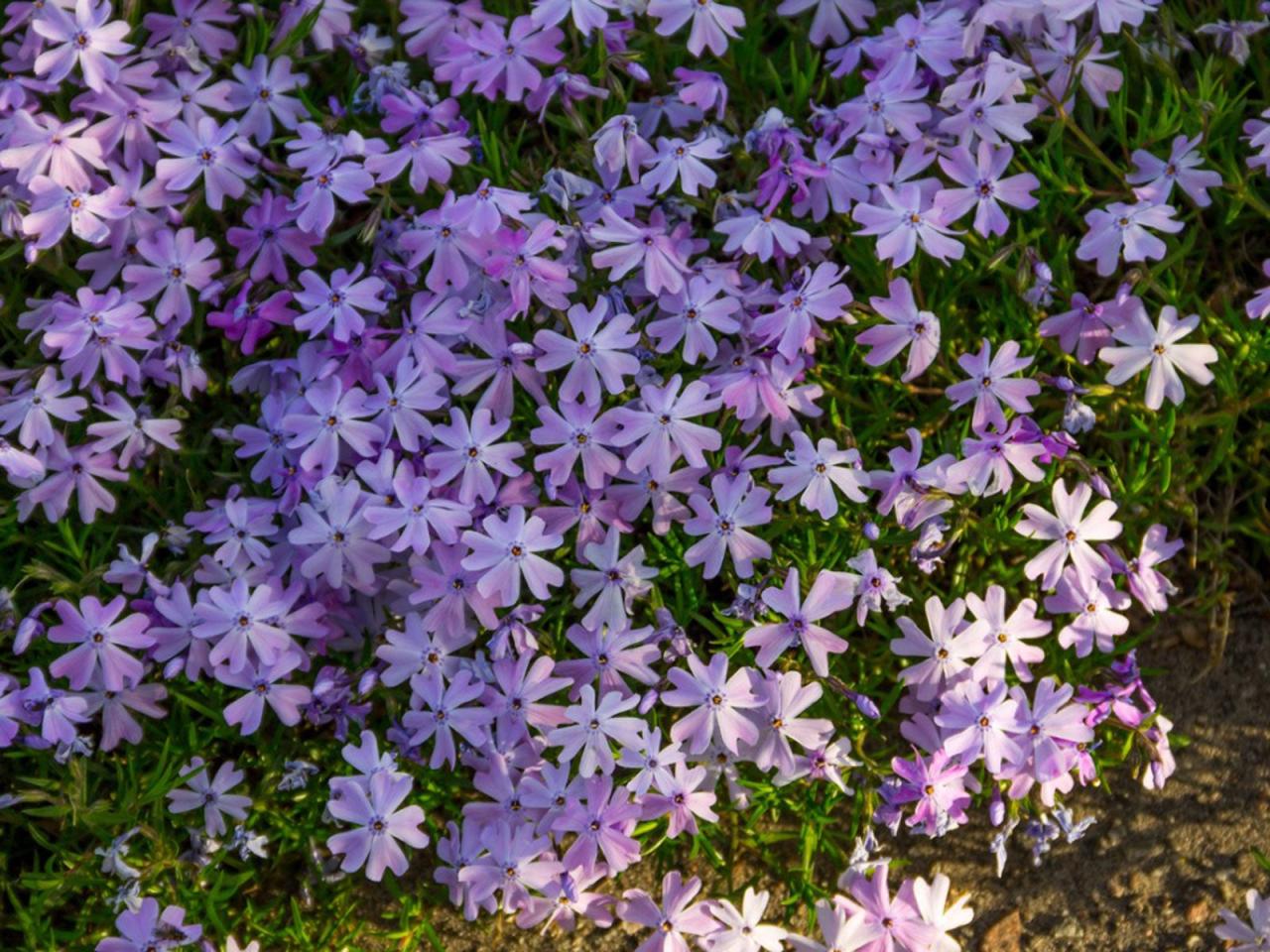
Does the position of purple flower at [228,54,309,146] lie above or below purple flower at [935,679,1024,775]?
above

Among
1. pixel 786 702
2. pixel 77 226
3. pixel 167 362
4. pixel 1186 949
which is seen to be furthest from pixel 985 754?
pixel 77 226

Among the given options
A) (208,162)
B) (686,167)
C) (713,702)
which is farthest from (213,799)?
(686,167)

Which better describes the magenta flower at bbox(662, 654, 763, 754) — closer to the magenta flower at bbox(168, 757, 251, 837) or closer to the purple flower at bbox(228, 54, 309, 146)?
the magenta flower at bbox(168, 757, 251, 837)

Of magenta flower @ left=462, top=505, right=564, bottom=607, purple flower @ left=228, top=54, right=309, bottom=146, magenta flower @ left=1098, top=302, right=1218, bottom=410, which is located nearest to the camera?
magenta flower @ left=462, top=505, right=564, bottom=607

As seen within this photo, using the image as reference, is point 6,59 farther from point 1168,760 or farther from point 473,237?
point 1168,760

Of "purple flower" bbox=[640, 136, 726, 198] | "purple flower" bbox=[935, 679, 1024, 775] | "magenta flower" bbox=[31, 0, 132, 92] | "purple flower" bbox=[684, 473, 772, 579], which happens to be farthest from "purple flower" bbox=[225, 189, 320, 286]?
"purple flower" bbox=[935, 679, 1024, 775]

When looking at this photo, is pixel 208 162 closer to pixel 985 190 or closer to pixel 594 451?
pixel 594 451
